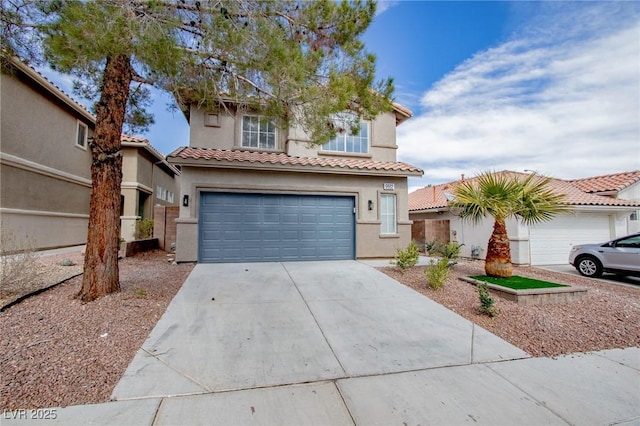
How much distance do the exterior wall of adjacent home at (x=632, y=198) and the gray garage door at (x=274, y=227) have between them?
48.9 feet

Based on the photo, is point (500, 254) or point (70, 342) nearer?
point (70, 342)

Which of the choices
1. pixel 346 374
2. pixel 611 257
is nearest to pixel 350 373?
pixel 346 374

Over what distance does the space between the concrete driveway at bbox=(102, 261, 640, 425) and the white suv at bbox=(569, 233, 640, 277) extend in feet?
23.1

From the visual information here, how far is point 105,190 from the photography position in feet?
17.3

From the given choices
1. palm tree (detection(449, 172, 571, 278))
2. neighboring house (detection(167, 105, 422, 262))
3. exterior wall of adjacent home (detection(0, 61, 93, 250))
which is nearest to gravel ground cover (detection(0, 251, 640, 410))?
palm tree (detection(449, 172, 571, 278))

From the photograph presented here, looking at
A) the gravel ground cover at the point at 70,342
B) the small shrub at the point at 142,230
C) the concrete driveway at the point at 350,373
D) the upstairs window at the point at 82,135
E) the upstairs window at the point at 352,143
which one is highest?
the upstairs window at the point at 82,135

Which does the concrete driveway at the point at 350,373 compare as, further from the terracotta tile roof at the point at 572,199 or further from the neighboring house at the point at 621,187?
the neighboring house at the point at 621,187

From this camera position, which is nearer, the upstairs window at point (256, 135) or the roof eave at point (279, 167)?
the roof eave at point (279, 167)

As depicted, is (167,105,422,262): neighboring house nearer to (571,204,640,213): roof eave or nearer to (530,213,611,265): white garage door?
(530,213,611,265): white garage door

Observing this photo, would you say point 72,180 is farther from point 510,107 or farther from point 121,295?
point 510,107

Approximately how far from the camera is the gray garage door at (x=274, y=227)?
9.59 metres

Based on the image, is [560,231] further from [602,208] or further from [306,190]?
[306,190]

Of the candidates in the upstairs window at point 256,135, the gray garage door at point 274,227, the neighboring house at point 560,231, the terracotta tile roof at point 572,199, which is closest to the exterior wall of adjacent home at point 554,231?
the neighboring house at point 560,231

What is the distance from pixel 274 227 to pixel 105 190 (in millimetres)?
5358
